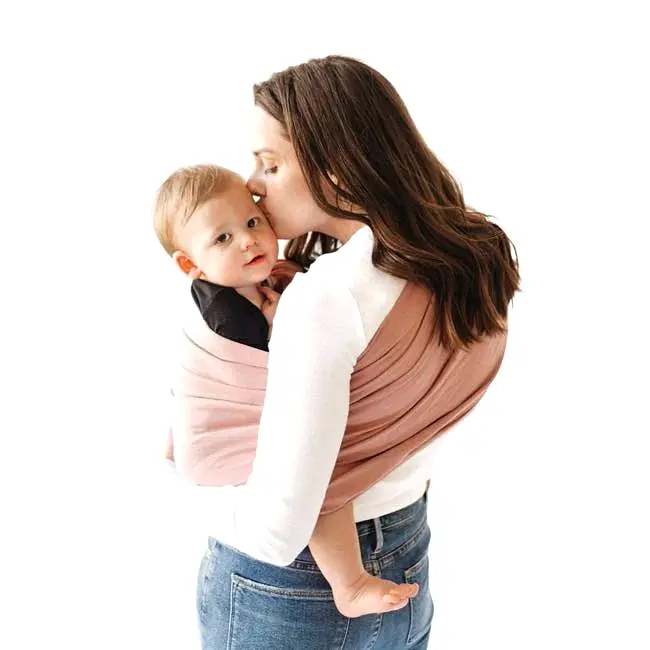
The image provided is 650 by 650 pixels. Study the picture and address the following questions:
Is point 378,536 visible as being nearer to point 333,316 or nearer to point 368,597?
point 368,597

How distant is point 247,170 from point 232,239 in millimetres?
1016

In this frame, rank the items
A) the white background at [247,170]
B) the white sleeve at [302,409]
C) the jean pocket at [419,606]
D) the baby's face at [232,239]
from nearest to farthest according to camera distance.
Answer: the white sleeve at [302,409], the baby's face at [232,239], the jean pocket at [419,606], the white background at [247,170]

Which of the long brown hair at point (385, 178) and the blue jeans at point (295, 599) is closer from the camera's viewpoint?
the long brown hair at point (385, 178)

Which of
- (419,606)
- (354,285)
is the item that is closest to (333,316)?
(354,285)

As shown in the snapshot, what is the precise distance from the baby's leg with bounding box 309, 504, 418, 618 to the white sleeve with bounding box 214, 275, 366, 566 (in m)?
0.06

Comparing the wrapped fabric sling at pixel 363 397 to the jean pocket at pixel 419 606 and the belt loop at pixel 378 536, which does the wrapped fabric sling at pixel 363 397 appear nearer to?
the belt loop at pixel 378 536

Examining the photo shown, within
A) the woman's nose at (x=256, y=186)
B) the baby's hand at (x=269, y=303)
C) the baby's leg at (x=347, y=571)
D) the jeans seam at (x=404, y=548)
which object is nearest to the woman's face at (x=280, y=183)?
the woman's nose at (x=256, y=186)

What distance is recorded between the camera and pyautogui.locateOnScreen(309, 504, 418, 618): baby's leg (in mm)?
1584

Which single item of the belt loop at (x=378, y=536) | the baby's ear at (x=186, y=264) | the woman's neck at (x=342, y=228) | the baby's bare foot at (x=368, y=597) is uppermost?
the woman's neck at (x=342, y=228)

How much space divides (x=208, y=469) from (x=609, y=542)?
5.36 ft

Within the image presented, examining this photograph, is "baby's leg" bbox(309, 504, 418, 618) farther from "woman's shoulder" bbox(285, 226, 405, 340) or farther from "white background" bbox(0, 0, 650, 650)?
"white background" bbox(0, 0, 650, 650)

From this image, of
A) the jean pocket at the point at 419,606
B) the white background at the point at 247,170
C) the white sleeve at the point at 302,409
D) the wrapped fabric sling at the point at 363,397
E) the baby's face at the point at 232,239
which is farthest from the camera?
the white background at the point at 247,170

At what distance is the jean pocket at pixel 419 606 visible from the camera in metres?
1.81

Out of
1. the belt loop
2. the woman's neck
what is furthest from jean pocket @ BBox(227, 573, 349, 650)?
the woman's neck
